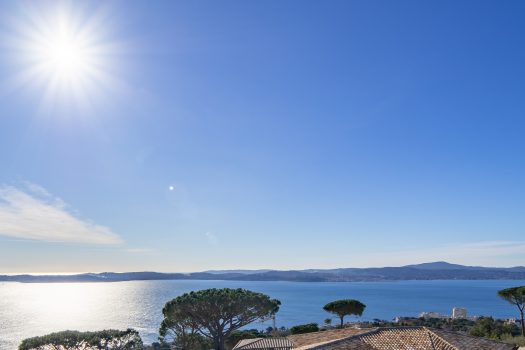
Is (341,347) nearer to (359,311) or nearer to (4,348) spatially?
(359,311)

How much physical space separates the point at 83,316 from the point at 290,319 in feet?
225

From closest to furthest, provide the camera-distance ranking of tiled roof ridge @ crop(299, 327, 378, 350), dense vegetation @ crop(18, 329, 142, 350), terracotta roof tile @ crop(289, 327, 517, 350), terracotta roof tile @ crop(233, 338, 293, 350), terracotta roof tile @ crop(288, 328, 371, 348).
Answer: tiled roof ridge @ crop(299, 327, 378, 350) → terracotta roof tile @ crop(289, 327, 517, 350) → terracotta roof tile @ crop(288, 328, 371, 348) → terracotta roof tile @ crop(233, 338, 293, 350) → dense vegetation @ crop(18, 329, 142, 350)

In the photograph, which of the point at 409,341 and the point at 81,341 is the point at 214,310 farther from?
the point at 409,341

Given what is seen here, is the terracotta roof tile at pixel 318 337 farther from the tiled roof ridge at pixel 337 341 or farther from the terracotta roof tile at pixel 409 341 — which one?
the terracotta roof tile at pixel 409 341

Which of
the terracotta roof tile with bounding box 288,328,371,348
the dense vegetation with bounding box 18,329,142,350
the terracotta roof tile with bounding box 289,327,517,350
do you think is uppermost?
the terracotta roof tile with bounding box 289,327,517,350

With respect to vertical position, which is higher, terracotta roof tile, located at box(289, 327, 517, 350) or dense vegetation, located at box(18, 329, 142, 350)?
terracotta roof tile, located at box(289, 327, 517, 350)

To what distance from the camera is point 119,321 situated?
116 m

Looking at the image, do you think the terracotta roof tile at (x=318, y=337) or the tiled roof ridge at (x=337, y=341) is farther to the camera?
the terracotta roof tile at (x=318, y=337)

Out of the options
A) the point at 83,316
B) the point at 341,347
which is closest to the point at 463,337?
the point at 341,347

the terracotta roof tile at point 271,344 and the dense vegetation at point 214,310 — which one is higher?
the dense vegetation at point 214,310

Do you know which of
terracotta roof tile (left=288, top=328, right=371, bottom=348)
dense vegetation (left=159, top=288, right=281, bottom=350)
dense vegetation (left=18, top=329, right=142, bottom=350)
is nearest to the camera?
terracotta roof tile (left=288, top=328, right=371, bottom=348)

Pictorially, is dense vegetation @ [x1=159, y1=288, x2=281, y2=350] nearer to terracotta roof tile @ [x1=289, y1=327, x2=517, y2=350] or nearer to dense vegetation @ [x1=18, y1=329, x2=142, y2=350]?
dense vegetation @ [x1=18, y1=329, x2=142, y2=350]

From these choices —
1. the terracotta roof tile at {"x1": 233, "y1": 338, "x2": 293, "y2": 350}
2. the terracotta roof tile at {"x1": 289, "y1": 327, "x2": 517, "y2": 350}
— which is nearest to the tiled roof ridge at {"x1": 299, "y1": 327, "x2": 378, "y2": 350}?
the terracotta roof tile at {"x1": 289, "y1": 327, "x2": 517, "y2": 350}

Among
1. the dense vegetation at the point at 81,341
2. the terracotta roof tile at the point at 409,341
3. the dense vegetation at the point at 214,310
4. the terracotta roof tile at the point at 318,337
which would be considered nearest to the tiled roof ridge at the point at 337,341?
the terracotta roof tile at the point at 409,341
